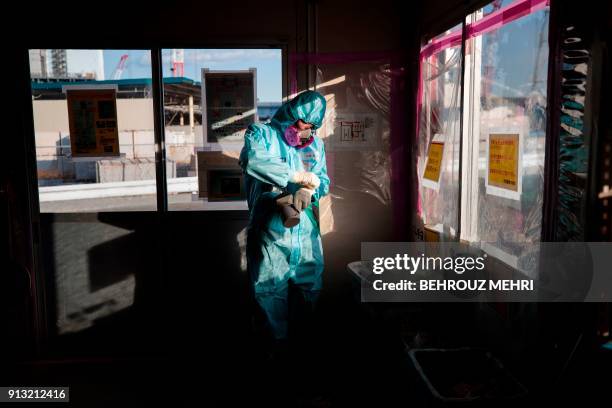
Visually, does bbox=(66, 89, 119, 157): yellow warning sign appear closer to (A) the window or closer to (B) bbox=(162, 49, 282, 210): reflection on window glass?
(B) bbox=(162, 49, 282, 210): reflection on window glass

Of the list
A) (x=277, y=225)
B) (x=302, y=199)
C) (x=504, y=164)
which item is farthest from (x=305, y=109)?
(x=504, y=164)

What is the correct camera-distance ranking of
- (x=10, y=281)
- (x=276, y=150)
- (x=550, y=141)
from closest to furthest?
(x=550, y=141), (x=276, y=150), (x=10, y=281)

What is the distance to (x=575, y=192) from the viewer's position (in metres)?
1.55

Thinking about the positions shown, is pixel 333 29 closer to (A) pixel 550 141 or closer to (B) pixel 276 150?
(B) pixel 276 150

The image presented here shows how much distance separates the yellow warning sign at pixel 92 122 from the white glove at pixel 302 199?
128 centimetres

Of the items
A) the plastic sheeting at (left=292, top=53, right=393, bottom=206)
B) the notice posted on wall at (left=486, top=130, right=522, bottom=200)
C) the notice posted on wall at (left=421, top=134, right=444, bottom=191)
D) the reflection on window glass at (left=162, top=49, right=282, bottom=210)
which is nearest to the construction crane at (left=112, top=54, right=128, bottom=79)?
the reflection on window glass at (left=162, top=49, right=282, bottom=210)

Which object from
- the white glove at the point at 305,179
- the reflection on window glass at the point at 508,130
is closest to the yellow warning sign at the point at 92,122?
the white glove at the point at 305,179

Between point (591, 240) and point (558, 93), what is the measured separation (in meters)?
0.45

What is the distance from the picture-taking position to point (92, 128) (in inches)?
127

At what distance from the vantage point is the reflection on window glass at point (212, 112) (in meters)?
3.20

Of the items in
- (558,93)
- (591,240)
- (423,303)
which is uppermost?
(558,93)

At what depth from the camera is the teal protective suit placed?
8.73 ft

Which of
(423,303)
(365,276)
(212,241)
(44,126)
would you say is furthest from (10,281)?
(423,303)

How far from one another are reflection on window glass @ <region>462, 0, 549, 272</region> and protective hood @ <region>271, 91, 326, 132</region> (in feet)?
2.44
